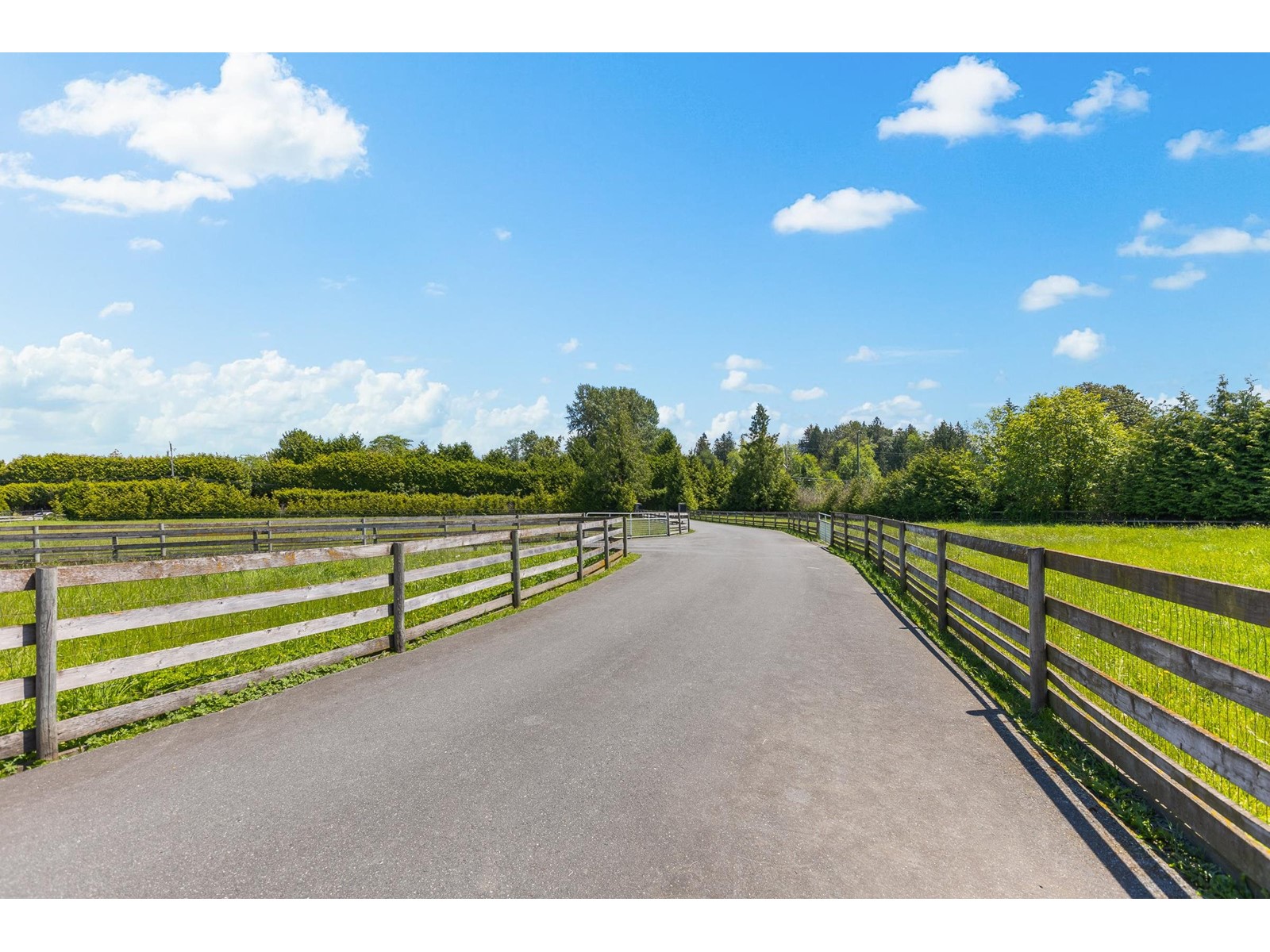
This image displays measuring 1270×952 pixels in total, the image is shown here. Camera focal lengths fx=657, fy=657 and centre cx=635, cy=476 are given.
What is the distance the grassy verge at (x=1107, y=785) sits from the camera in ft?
9.49

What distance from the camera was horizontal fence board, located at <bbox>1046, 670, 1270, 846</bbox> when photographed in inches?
114

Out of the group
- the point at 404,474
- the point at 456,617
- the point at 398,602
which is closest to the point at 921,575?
the point at 456,617

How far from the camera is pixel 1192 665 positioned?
3.32m

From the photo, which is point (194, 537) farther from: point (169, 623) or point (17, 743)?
point (17, 743)

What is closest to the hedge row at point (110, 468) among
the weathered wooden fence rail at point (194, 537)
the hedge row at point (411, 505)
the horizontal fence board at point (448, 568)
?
the hedge row at point (411, 505)

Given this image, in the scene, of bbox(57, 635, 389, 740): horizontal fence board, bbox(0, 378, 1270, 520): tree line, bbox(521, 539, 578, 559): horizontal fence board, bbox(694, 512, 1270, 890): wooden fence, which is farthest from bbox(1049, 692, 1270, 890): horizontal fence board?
bbox(0, 378, 1270, 520): tree line

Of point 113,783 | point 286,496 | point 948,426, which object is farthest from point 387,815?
point 948,426

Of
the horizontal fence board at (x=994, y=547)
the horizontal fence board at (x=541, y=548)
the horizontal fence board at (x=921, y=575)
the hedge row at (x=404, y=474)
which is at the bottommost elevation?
the horizontal fence board at (x=921, y=575)

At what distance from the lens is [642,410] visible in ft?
305

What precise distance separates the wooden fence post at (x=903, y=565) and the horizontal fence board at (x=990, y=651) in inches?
→ 130

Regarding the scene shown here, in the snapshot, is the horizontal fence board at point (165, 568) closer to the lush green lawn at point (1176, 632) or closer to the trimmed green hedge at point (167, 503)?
the lush green lawn at point (1176, 632)

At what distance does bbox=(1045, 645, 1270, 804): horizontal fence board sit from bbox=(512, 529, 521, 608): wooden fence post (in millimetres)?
7365

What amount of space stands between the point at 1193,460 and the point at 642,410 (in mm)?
64683

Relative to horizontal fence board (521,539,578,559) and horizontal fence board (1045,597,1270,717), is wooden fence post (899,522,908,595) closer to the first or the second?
horizontal fence board (521,539,578,559)
